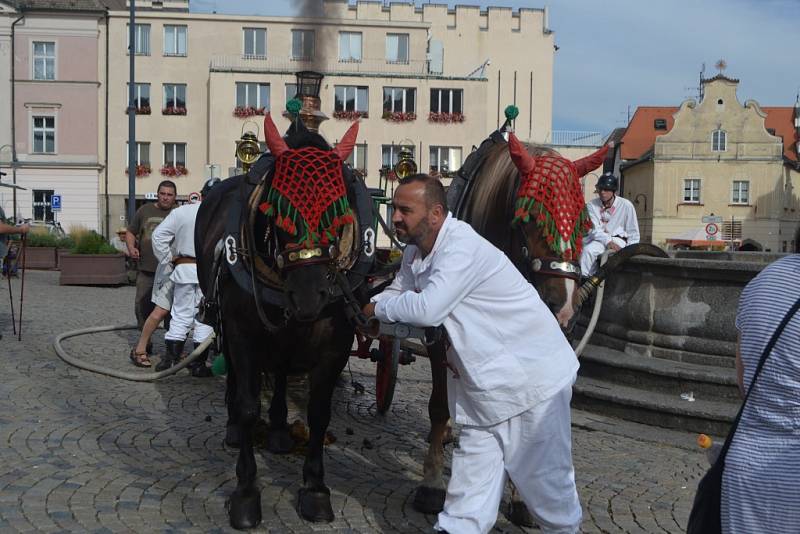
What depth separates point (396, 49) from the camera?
4672 centimetres

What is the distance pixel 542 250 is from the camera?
435cm

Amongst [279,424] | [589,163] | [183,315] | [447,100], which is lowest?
[279,424]

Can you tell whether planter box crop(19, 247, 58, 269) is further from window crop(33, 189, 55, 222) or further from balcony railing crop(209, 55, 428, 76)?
balcony railing crop(209, 55, 428, 76)

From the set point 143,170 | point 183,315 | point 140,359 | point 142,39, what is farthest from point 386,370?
point 142,39

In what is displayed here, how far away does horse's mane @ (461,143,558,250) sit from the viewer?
4.93 meters

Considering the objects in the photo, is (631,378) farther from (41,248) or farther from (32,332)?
(41,248)

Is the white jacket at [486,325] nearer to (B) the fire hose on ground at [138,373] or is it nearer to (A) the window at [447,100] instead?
(B) the fire hose on ground at [138,373]

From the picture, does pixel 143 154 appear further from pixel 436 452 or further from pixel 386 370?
pixel 436 452

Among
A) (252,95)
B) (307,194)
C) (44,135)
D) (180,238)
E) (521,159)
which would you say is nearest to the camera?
(307,194)

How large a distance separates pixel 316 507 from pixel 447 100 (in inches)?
1709

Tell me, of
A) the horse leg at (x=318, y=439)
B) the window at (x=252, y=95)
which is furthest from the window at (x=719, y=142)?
the horse leg at (x=318, y=439)

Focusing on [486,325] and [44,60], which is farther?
[44,60]

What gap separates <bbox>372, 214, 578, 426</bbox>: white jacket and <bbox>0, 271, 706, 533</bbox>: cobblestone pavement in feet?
4.09

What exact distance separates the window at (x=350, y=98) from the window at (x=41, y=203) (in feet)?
51.8
